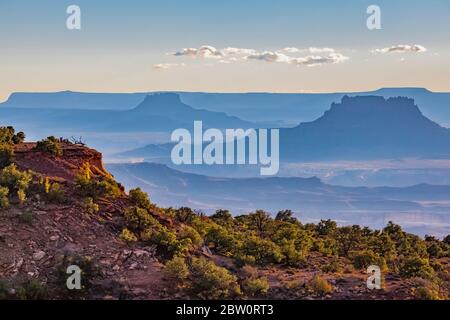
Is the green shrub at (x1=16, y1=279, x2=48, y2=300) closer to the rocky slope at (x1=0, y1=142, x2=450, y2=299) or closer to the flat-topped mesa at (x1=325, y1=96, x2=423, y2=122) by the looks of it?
the rocky slope at (x1=0, y1=142, x2=450, y2=299)

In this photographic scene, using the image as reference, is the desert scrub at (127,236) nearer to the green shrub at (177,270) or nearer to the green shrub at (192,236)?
the green shrub at (192,236)

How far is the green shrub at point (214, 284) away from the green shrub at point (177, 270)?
278mm

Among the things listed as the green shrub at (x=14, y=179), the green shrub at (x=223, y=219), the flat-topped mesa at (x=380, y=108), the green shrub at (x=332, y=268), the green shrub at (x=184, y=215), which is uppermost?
the flat-topped mesa at (x=380, y=108)

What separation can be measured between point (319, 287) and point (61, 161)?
10.8 m

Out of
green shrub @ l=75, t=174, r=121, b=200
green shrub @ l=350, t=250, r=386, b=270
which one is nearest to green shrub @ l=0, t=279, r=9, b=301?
green shrub @ l=75, t=174, r=121, b=200

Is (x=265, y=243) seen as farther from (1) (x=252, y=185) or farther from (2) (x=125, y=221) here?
(1) (x=252, y=185)

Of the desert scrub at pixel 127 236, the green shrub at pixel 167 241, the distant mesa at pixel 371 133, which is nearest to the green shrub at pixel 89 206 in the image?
the desert scrub at pixel 127 236

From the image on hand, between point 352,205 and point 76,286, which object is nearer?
point 76,286

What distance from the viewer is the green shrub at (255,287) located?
1647 cm

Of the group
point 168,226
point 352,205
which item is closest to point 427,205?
point 352,205

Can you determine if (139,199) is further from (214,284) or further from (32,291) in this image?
(32,291)
